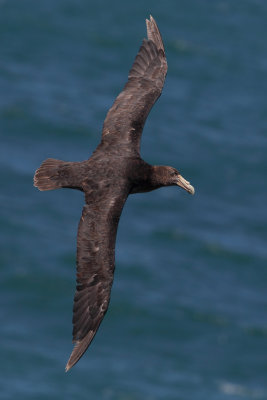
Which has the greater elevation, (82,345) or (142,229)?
(142,229)

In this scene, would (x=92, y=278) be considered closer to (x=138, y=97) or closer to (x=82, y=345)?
(x=82, y=345)

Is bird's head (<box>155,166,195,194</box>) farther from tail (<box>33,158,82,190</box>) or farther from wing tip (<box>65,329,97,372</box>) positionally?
wing tip (<box>65,329,97,372</box>)

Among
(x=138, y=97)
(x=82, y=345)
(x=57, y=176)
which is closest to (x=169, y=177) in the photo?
(x=57, y=176)

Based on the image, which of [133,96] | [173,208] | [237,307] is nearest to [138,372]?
[237,307]

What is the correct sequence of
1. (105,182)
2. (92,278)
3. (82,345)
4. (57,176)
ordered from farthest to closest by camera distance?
1. (57,176)
2. (105,182)
3. (92,278)
4. (82,345)

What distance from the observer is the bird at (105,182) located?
786 inches

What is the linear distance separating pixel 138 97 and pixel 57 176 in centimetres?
319

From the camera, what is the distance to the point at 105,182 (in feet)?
68.2

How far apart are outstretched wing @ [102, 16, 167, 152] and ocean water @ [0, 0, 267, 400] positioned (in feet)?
95.7

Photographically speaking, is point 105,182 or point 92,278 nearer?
point 92,278

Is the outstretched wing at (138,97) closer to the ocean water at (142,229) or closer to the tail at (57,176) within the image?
the tail at (57,176)

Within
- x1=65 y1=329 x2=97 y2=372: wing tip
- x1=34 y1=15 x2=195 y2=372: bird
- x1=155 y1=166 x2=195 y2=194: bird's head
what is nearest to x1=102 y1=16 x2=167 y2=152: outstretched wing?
x1=34 y1=15 x2=195 y2=372: bird

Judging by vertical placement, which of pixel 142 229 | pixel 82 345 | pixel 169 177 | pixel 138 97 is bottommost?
pixel 82 345

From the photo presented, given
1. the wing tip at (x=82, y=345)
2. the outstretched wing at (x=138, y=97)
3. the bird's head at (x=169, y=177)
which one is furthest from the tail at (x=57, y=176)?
the wing tip at (x=82, y=345)
